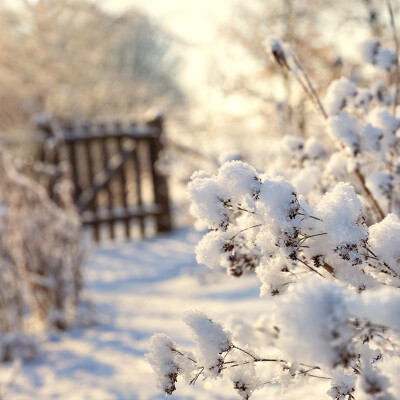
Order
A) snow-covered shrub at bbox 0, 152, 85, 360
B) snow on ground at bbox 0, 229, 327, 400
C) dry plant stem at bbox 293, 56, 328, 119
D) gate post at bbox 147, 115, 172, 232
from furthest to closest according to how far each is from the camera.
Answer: gate post at bbox 147, 115, 172, 232, snow-covered shrub at bbox 0, 152, 85, 360, snow on ground at bbox 0, 229, 327, 400, dry plant stem at bbox 293, 56, 328, 119

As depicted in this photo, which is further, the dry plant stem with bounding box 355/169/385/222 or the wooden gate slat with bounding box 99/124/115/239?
the wooden gate slat with bounding box 99/124/115/239

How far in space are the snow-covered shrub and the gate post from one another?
4159 millimetres

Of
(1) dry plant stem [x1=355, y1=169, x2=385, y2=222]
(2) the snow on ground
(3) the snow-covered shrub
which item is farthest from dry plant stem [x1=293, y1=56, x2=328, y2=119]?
(3) the snow-covered shrub

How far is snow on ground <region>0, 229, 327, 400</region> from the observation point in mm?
2182

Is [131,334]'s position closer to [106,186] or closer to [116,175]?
[106,186]

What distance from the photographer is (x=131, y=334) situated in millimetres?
3031

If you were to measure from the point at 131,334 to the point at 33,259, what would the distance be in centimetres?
70

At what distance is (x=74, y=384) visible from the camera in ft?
7.81

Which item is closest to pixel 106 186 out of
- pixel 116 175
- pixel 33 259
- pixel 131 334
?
pixel 116 175

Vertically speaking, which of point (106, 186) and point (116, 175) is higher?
point (116, 175)

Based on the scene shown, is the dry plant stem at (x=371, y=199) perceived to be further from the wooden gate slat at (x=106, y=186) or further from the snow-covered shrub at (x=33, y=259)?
the wooden gate slat at (x=106, y=186)

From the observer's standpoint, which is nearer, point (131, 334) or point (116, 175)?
point (131, 334)

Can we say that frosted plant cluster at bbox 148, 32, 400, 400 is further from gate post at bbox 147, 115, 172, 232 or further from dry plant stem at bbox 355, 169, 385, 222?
gate post at bbox 147, 115, 172, 232

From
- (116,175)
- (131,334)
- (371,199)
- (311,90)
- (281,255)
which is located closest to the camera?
(281,255)
